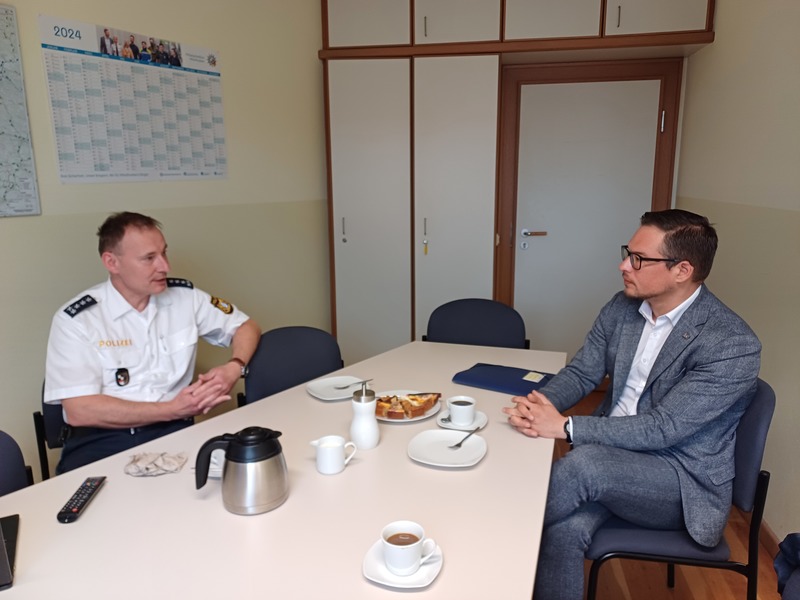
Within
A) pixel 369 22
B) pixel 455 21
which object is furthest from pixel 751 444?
pixel 369 22

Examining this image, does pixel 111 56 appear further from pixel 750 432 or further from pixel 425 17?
pixel 750 432

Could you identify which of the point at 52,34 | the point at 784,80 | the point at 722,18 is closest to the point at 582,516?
the point at 784,80

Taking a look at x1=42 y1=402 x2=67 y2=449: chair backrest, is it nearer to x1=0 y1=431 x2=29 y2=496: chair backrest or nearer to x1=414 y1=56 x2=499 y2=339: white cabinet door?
x1=0 y1=431 x2=29 y2=496: chair backrest

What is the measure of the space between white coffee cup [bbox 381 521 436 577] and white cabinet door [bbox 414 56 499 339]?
287 centimetres

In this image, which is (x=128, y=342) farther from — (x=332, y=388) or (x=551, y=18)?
(x=551, y=18)

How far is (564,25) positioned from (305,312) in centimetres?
244

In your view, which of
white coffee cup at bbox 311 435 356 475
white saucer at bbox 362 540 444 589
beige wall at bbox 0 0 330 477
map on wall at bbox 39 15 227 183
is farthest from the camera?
map on wall at bbox 39 15 227 183

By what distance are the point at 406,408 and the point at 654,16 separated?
299cm

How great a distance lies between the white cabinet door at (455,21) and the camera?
12.0 ft

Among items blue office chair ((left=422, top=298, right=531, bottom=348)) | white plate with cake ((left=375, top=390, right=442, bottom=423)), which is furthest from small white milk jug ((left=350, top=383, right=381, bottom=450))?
blue office chair ((left=422, top=298, right=531, bottom=348))

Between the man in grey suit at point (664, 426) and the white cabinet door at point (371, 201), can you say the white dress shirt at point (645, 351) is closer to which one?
the man in grey suit at point (664, 426)

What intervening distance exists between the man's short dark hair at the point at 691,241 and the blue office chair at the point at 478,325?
1.09m

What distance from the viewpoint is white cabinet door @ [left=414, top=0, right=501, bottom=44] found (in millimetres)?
3650

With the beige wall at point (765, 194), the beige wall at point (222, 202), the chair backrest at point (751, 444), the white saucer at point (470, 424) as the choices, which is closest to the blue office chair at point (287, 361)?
the white saucer at point (470, 424)
